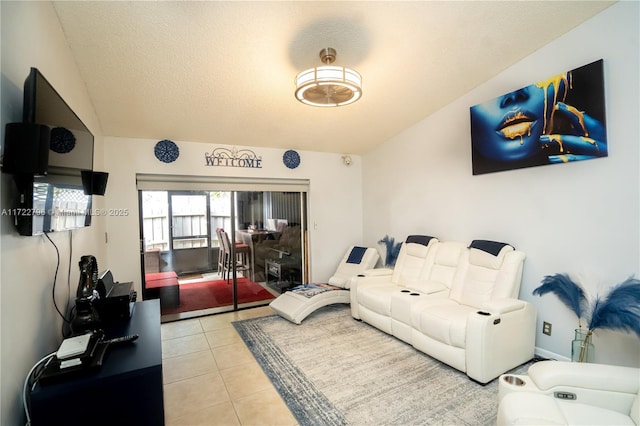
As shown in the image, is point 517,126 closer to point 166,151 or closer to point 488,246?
point 488,246

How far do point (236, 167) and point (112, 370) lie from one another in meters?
3.34

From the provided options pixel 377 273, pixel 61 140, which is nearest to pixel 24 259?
pixel 61 140

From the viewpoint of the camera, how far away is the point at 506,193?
10.6ft

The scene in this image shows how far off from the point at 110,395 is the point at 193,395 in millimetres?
1224

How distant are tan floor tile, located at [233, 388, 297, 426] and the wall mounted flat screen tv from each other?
173cm

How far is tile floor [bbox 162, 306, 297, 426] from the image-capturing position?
2186 millimetres

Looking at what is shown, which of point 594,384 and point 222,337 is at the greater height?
point 594,384

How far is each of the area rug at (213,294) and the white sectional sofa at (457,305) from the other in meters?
1.69

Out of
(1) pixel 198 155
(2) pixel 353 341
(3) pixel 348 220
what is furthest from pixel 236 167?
(2) pixel 353 341

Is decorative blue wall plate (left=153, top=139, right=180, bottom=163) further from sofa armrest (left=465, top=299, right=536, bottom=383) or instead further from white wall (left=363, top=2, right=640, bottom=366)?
sofa armrest (left=465, top=299, right=536, bottom=383)

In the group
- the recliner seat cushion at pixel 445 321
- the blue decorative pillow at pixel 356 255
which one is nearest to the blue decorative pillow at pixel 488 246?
the recliner seat cushion at pixel 445 321

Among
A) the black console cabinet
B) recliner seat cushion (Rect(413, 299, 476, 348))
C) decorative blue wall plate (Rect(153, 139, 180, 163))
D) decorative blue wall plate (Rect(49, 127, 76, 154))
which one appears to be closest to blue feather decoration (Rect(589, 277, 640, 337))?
recliner seat cushion (Rect(413, 299, 476, 348))

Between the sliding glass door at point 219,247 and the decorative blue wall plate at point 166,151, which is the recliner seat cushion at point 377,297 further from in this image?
the decorative blue wall plate at point 166,151

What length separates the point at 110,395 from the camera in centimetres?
140
